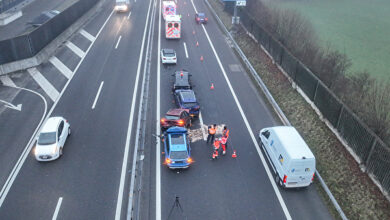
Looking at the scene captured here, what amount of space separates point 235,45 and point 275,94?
1257 centimetres

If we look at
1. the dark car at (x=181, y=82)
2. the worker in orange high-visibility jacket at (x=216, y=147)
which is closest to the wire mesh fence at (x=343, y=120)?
the worker in orange high-visibility jacket at (x=216, y=147)

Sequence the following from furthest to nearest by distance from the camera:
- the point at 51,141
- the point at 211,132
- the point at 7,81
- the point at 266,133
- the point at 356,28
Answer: the point at 356,28 → the point at 7,81 → the point at 211,132 → the point at 266,133 → the point at 51,141

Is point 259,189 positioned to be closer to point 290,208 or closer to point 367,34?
point 290,208

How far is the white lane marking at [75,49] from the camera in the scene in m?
32.9

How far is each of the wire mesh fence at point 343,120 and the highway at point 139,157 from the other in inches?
129

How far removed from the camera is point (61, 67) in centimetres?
2964

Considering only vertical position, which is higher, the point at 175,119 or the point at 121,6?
the point at 121,6

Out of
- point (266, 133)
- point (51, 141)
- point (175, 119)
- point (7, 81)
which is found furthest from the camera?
point (7, 81)

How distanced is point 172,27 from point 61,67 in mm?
14499

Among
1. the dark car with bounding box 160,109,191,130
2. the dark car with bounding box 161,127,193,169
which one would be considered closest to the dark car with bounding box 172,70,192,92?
the dark car with bounding box 160,109,191,130

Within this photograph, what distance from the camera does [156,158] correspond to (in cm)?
1834

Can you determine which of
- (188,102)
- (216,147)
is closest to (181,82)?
(188,102)

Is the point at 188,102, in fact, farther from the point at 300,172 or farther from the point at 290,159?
the point at 300,172

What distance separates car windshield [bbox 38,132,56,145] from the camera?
17.7 metres
